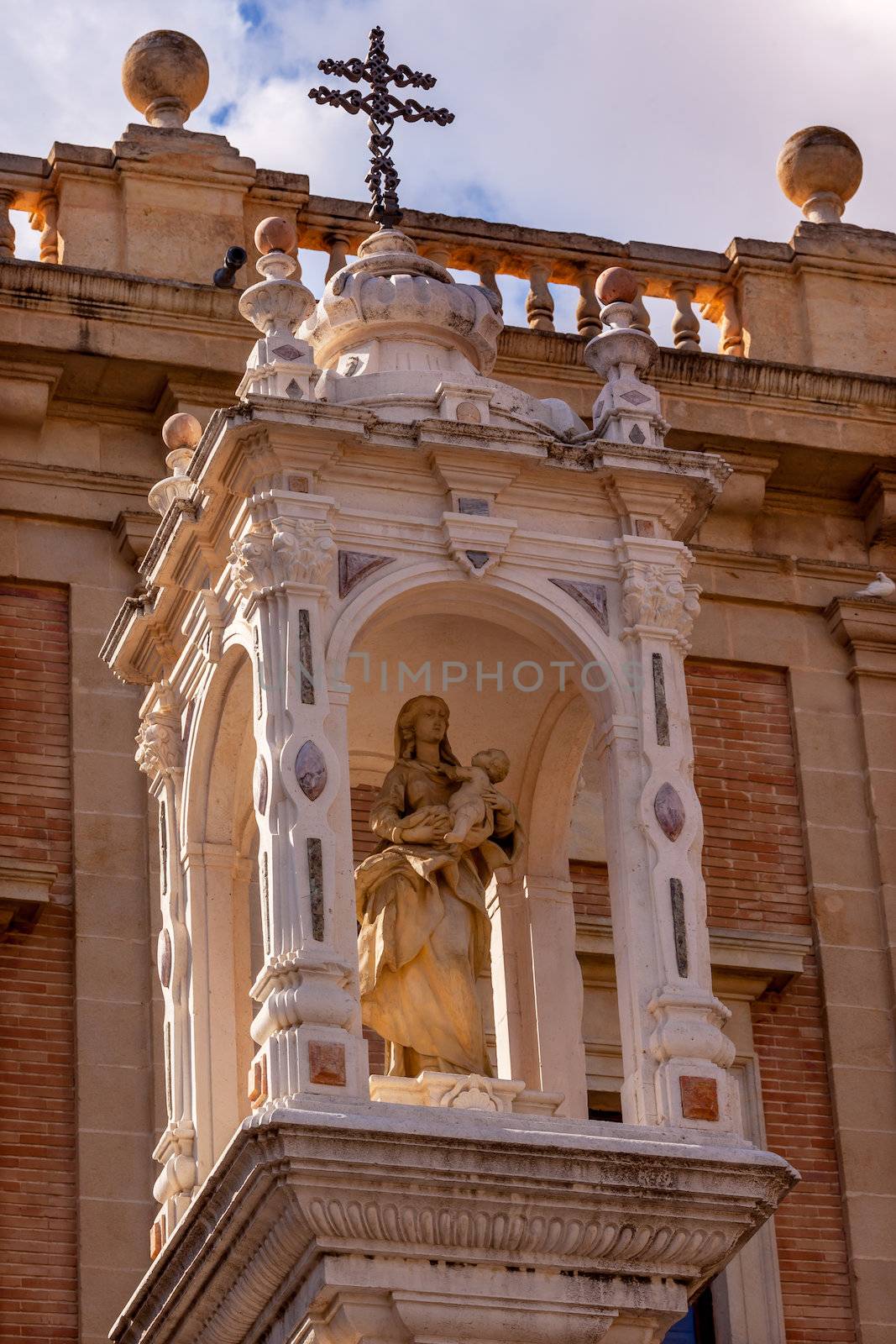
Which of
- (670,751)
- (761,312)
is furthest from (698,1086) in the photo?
(761,312)

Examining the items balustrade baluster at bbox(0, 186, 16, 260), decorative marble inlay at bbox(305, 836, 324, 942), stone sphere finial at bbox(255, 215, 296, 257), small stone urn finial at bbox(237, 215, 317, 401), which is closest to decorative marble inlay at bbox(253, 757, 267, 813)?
decorative marble inlay at bbox(305, 836, 324, 942)

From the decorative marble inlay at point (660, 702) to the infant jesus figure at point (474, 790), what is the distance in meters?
0.79

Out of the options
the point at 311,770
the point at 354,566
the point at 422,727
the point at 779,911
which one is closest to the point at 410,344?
the point at 354,566

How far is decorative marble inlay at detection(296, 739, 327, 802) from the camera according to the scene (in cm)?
1445

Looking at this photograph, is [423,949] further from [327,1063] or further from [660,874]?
[327,1063]

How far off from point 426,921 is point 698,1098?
4.93 feet

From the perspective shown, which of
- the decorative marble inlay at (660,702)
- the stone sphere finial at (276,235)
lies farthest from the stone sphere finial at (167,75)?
the decorative marble inlay at (660,702)

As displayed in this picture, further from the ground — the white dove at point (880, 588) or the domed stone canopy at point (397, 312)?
the white dove at point (880, 588)

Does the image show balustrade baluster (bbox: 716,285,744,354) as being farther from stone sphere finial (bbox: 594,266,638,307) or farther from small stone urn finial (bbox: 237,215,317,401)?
small stone urn finial (bbox: 237,215,317,401)

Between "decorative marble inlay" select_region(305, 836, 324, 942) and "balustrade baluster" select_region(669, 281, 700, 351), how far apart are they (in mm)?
6288

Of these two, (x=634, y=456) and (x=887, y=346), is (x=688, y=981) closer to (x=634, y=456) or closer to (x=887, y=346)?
(x=634, y=456)

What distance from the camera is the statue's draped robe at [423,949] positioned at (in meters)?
15.1

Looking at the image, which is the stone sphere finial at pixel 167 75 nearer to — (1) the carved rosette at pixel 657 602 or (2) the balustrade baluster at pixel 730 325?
(2) the balustrade baluster at pixel 730 325

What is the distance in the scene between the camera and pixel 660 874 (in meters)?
14.8
